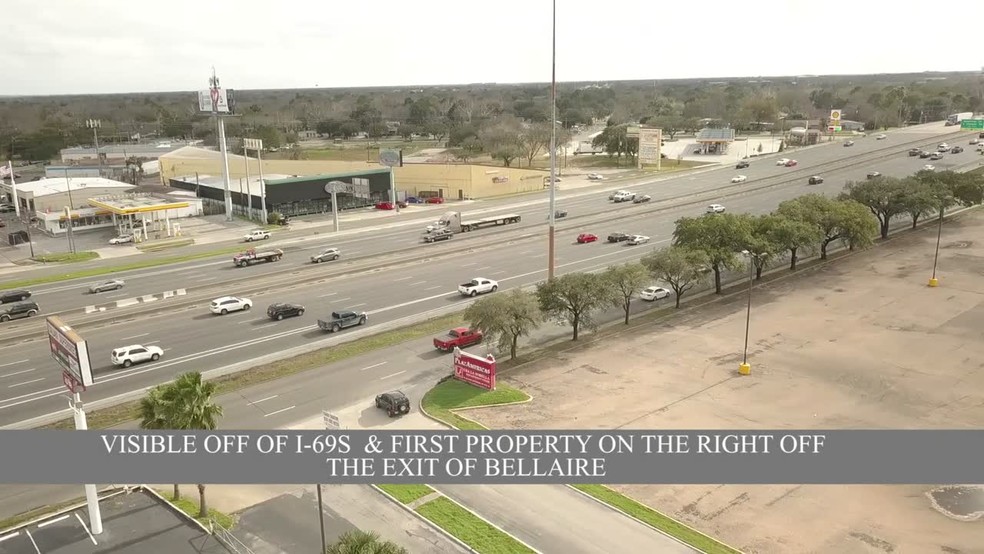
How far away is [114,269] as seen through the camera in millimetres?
68938

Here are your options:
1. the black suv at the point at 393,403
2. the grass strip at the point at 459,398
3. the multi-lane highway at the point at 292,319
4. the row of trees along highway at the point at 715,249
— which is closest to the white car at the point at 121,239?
the multi-lane highway at the point at 292,319

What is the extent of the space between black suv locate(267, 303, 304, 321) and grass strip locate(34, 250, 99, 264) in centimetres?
3743

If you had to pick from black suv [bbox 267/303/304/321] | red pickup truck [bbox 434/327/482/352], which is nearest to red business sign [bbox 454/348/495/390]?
red pickup truck [bbox 434/327/482/352]

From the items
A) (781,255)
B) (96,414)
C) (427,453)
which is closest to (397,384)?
(96,414)

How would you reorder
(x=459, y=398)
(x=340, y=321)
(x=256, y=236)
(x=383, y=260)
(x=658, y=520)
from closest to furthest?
(x=658, y=520) → (x=459, y=398) → (x=340, y=321) → (x=383, y=260) → (x=256, y=236)

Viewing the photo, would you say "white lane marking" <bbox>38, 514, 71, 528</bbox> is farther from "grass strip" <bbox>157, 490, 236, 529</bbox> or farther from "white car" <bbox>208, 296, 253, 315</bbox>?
"white car" <bbox>208, 296, 253, 315</bbox>

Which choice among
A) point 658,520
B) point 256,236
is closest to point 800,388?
point 658,520

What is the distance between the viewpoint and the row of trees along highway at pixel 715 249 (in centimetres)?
4091

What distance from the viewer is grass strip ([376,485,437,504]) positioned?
27.3 m

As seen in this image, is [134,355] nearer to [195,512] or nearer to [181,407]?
[195,512]

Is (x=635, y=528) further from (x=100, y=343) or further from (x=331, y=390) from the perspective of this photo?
(x=100, y=343)

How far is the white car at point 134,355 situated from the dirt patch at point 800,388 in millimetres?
22681

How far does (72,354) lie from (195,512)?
7.60 m

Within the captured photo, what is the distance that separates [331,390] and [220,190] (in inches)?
3081
